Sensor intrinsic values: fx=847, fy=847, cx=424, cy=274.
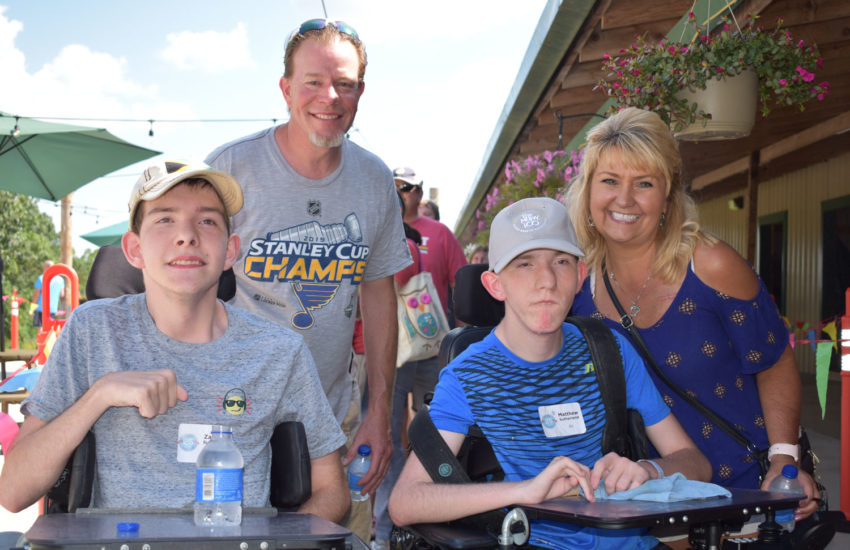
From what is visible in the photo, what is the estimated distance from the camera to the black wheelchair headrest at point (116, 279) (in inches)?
124

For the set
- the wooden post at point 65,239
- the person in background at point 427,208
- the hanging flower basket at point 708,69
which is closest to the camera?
the hanging flower basket at point 708,69

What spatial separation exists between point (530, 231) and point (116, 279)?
1554 mm

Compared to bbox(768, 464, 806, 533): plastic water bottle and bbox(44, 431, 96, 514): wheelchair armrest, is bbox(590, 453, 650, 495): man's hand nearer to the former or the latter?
bbox(768, 464, 806, 533): plastic water bottle

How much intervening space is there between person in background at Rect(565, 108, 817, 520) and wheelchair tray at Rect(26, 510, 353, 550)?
1.73m

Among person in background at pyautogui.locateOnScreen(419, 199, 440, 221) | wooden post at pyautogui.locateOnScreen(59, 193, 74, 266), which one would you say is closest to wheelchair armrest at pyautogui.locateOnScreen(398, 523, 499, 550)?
person in background at pyautogui.locateOnScreen(419, 199, 440, 221)

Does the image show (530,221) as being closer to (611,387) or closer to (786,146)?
(611,387)

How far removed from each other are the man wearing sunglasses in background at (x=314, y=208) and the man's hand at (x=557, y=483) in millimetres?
1399

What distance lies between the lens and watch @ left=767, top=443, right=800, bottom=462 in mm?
3016

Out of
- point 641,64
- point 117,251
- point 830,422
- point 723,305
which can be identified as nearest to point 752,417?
point 723,305

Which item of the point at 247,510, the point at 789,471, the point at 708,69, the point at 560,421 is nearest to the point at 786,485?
the point at 789,471

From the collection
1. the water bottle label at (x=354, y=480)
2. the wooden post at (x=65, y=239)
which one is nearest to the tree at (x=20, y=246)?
the wooden post at (x=65, y=239)

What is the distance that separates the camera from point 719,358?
10.2 feet

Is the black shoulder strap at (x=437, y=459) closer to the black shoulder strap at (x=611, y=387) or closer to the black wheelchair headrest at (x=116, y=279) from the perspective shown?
the black shoulder strap at (x=611, y=387)

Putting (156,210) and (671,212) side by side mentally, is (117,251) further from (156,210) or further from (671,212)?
(671,212)
